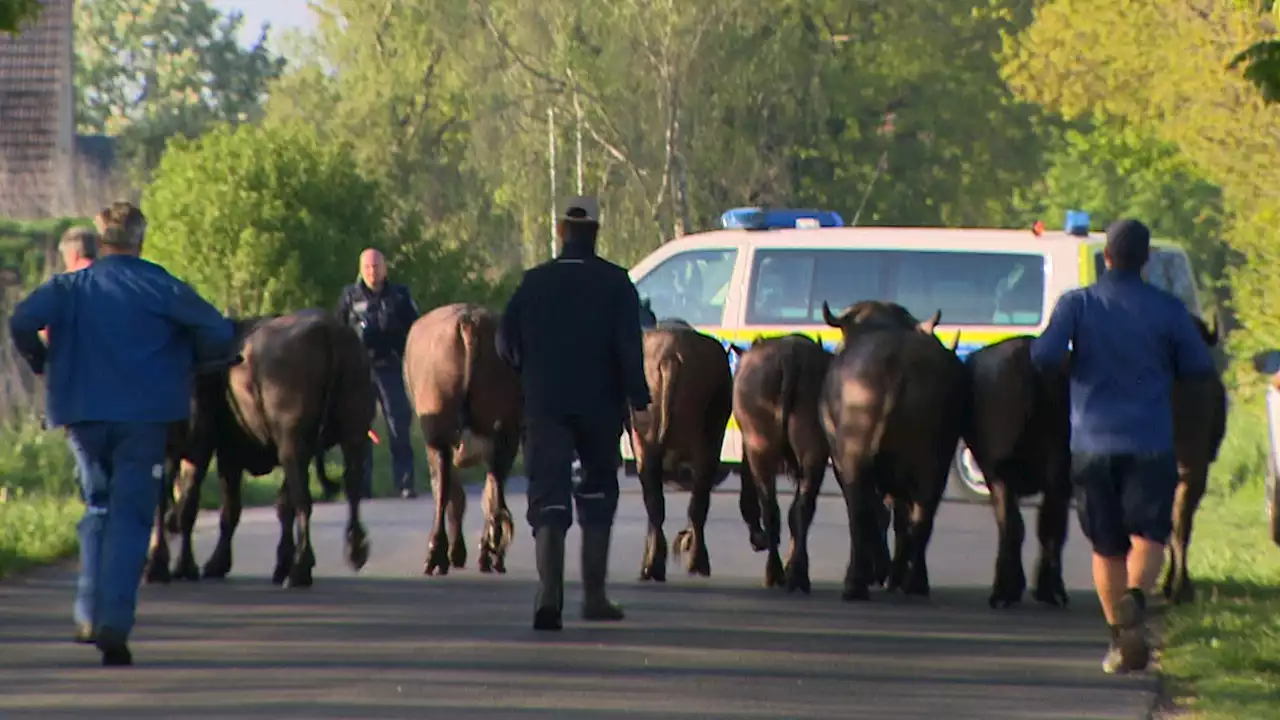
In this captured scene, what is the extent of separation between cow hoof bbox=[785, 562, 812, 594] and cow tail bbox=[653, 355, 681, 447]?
107 centimetres

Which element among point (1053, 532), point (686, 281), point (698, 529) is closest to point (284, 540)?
point (698, 529)

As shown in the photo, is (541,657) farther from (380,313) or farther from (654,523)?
(380,313)

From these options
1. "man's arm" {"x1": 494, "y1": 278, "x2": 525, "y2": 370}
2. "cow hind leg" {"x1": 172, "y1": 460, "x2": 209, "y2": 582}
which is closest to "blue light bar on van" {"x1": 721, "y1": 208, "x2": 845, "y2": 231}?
"cow hind leg" {"x1": 172, "y1": 460, "x2": 209, "y2": 582}

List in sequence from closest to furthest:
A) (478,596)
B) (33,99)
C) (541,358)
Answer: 1. (541,358)
2. (478,596)
3. (33,99)

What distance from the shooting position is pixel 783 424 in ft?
50.3

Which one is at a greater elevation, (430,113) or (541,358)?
(430,113)

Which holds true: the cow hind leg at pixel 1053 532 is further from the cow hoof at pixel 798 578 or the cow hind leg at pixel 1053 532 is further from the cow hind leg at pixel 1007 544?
the cow hoof at pixel 798 578

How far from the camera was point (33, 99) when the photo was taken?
58281 millimetres

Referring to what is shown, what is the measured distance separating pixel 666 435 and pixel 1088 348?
4.24 meters

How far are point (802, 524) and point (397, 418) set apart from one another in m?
8.37

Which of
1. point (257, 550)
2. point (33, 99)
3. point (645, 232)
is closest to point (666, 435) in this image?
point (257, 550)

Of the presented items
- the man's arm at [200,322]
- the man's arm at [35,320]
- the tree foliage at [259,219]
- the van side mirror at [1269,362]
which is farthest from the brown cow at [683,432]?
the tree foliage at [259,219]

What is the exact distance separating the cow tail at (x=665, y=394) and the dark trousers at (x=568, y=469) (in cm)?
228

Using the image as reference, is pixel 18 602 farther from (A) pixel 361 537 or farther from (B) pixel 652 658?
(B) pixel 652 658
